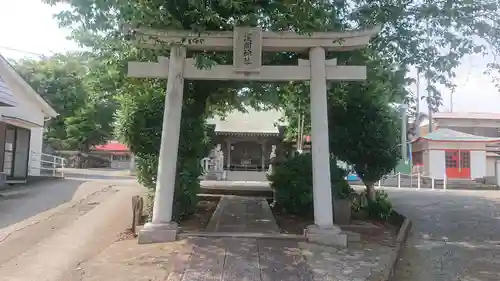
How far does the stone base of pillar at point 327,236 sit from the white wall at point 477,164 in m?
29.0

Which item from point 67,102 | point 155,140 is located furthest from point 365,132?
point 67,102

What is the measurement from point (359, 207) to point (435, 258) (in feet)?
14.1

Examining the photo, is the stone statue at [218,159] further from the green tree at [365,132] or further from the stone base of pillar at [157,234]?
the stone base of pillar at [157,234]

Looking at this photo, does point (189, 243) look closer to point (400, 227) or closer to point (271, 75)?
point (271, 75)

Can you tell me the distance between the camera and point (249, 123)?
2580 centimetres

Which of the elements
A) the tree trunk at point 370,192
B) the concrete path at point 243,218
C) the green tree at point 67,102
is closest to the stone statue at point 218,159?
the green tree at point 67,102

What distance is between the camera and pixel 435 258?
7.99m

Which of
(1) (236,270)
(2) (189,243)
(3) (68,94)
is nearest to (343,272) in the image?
(1) (236,270)

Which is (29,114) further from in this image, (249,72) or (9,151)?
(249,72)

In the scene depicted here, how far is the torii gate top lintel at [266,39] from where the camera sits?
7.98 m

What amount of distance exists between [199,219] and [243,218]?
3.47 ft

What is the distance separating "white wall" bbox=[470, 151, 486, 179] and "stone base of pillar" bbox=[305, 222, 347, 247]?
2903 centimetres

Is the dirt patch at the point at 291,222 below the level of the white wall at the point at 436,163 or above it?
below

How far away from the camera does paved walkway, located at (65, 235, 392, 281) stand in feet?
19.3
